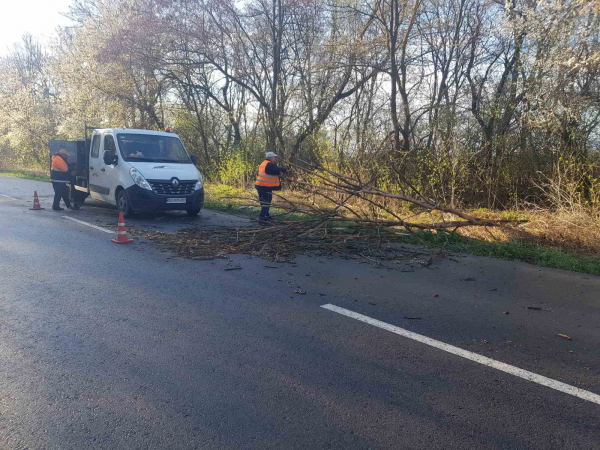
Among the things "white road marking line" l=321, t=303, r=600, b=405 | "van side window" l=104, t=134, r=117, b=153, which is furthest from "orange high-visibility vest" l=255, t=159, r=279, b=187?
"white road marking line" l=321, t=303, r=600, b=405

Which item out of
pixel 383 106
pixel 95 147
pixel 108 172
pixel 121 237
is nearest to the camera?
pixel 121 237

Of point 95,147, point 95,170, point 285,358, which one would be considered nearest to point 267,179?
point 95,170

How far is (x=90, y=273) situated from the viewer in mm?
A: 6234

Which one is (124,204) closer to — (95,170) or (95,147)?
(95,170)

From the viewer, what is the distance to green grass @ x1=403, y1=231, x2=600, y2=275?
23.4 feet

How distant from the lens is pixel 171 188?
1120 cm

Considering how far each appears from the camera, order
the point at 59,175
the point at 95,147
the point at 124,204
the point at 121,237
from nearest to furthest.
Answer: the point at 121,237, the point at 124,204, the point at 59,175, the point at 95,147

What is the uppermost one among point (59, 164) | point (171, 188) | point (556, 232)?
point (59, 164)

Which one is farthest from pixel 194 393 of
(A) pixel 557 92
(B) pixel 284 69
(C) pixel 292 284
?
(B) pixel 284 69

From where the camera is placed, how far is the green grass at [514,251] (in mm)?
7147

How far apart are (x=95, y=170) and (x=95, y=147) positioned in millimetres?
655

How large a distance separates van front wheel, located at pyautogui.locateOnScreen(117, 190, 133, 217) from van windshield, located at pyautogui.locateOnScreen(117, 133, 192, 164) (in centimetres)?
91

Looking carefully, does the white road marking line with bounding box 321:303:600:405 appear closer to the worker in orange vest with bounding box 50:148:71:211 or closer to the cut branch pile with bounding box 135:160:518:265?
the cut branch pile with bounding box 135:160:518:265

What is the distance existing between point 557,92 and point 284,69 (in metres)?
11.1
